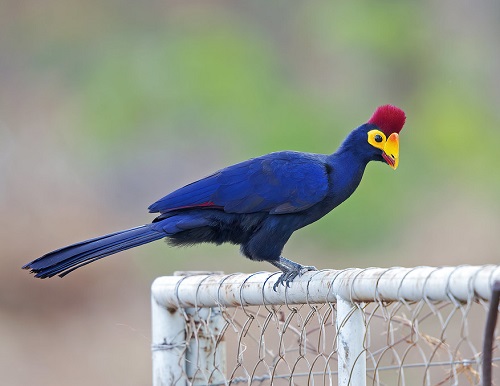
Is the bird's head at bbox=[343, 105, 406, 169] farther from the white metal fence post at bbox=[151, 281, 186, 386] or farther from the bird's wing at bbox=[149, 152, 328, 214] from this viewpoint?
the white metal fence post at bbox=[151, 281, 186, 386]

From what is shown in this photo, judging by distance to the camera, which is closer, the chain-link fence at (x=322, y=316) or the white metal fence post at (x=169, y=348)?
the chain-link fence at (x=322, y=316)

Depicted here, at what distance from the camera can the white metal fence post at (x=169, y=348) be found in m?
2.43

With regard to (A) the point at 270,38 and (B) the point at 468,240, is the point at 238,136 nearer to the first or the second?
(A) the point at 270,38

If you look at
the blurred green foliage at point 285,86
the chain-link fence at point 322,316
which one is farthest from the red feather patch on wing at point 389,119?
the blurred green foliage at point 285,86

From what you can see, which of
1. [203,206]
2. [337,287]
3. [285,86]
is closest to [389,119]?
[203,206]

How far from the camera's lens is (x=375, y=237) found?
7.85 meters

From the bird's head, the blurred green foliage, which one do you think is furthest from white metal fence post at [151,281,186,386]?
the blurred green foliage

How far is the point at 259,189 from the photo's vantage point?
3.21 metres

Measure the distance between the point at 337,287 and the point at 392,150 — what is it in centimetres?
148

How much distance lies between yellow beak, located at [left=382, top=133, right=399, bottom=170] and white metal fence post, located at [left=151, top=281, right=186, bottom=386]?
1.16 meters

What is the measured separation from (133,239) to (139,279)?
4.66 metres

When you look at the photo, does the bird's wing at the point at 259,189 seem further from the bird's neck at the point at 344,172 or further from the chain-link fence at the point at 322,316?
the chain-link fence at the point at 322,316

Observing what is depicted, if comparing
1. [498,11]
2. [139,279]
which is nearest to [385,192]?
[139,279]

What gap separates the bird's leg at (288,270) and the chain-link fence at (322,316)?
3 cm
